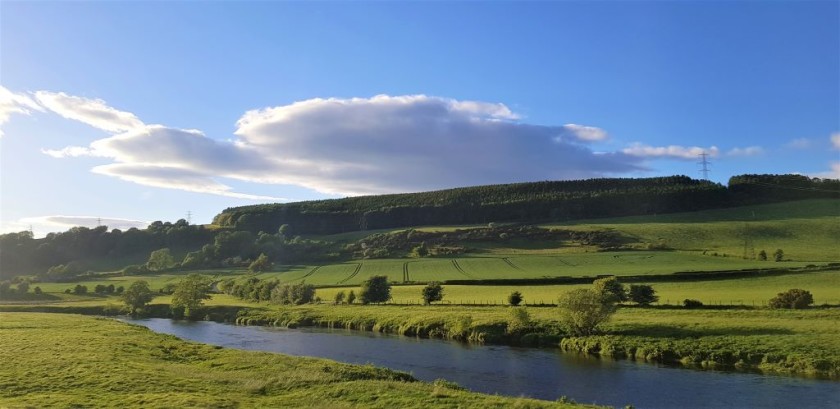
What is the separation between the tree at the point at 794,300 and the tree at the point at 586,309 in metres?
18.2

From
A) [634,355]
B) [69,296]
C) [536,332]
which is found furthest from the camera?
[69,296]

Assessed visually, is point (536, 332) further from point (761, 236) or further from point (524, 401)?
point (761, 236)

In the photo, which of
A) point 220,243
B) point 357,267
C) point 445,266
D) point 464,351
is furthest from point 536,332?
point 220,243

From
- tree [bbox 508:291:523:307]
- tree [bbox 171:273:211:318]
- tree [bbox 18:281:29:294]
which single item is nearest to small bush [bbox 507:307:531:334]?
tree [bbox 508:291:523:307]

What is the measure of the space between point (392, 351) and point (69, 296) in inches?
3426

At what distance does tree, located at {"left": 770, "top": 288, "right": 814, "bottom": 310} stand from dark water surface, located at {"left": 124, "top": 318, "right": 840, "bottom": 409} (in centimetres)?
2170

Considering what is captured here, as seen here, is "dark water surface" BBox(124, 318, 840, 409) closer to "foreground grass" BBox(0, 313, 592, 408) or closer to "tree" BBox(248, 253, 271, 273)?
"foreground grass" BBox(0, 313, 592, 408)

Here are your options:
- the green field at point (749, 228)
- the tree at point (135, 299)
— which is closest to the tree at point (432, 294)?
the tree at point (135, 299)

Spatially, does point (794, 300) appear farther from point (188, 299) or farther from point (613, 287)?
point (188, 299)

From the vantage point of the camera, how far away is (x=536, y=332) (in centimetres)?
5247

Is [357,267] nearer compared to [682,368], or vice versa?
[682,368]

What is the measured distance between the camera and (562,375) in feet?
119

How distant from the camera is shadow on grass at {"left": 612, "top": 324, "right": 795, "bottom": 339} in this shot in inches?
1722

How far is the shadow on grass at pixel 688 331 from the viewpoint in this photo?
1722 inches
